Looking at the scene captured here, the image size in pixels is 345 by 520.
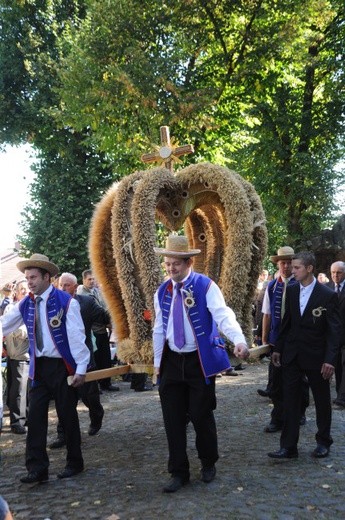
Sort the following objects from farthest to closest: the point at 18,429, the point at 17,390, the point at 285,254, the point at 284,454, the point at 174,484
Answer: the point at 17,390
the point at 18,429
the point at 285,254
the point at 284,454
the point at 174,484

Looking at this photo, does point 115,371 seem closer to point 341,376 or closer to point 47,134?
point 341,376

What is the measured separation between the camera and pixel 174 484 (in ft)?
17.0

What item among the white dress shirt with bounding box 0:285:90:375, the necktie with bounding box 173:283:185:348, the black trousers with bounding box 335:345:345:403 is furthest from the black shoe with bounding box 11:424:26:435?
the black trousers with bounding box 335:345:345:403

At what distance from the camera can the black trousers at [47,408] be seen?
555 centimetres

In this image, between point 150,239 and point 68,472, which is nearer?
point 68,472

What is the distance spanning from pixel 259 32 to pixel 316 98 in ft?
17.4

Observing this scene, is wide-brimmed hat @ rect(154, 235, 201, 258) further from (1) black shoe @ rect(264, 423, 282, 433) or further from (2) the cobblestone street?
(1) black shoe @ rect(264, 423, 282, 433)

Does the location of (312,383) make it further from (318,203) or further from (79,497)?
(318,203)

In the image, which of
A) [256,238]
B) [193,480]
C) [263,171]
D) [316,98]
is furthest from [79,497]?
[316,98]

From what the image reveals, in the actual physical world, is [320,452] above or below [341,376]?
below

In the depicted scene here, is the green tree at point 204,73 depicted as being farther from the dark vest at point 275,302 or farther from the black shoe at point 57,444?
the black shoe at point 57,444

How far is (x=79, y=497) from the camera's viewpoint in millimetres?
5145

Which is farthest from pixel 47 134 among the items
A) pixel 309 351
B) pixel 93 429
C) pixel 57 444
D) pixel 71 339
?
pixel 309 351

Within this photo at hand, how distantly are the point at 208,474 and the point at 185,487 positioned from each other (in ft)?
0.78
